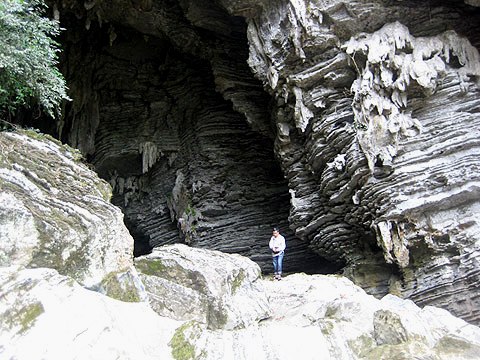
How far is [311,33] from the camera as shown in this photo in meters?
11.3

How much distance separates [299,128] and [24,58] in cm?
662

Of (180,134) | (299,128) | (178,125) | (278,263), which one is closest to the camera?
(278,263)

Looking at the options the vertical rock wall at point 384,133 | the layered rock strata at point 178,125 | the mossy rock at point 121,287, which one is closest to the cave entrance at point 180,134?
the layered rock strata at point 178,125

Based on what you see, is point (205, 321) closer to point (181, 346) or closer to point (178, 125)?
point (181, 346)

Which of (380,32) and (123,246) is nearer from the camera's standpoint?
(123,246)

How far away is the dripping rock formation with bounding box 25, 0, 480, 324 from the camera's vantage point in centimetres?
983

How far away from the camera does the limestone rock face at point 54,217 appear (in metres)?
5.20

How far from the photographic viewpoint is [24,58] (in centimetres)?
762

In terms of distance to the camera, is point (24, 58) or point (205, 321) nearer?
point (205, 321)

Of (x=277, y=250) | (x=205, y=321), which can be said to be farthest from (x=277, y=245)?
(x=205, y=321)

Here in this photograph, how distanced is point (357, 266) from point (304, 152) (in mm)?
3204

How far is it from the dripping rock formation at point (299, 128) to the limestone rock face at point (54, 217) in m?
6.00

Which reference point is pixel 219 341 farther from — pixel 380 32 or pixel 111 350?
pixel 380 32

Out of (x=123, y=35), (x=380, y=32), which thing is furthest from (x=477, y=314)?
(x=123, y=35)
